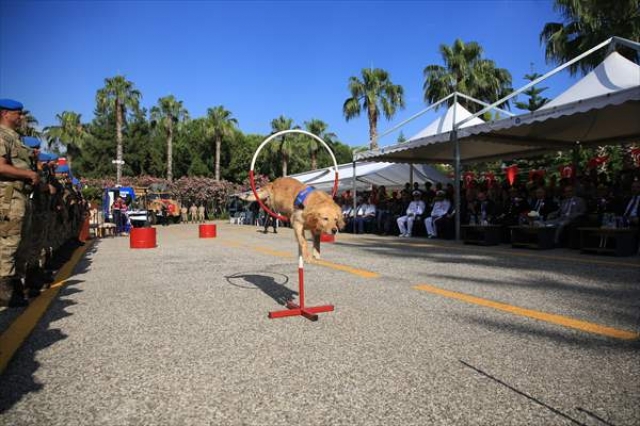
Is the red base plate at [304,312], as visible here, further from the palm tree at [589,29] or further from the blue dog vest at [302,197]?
the palm tree at [589,29]

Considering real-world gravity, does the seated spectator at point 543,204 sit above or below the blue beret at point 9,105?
below

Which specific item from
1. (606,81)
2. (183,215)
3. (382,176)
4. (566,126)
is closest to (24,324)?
(606,81)

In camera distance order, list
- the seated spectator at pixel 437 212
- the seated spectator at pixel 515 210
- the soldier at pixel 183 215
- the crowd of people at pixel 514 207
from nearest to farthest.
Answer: the crowd of people at pixel 514 207 → the seated spectator at pixel 515 210 → the seated spectator at pixel 437 212 → the soldier at pixel 183 215

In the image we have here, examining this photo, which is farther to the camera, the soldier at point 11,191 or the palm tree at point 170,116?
the palm tree at point 170,116

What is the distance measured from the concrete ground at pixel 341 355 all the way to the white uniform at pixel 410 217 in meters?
10.2

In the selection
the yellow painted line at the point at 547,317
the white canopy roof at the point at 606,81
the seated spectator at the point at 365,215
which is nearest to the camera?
the yellow painted line at the point at 547,317

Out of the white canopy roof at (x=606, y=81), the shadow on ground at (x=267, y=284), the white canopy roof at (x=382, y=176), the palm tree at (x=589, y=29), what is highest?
the palm tree at (x=589, y=29)

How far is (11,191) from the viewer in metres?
5.11

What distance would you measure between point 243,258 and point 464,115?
39.9 feet

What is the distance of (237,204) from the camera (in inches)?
1582

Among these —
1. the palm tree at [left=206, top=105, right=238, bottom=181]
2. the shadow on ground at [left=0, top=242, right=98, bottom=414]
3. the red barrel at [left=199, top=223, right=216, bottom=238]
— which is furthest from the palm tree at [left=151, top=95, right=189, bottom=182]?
the shadow on ground at [left=0, top=242, right=98, bottom=414]

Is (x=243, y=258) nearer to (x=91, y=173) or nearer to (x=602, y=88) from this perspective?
(x=602, y=88)

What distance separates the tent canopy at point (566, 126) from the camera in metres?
10.3

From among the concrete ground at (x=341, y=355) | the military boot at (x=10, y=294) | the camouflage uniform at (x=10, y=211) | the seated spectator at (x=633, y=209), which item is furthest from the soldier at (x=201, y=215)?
the camouflage uniform at (x=10, y=211)
